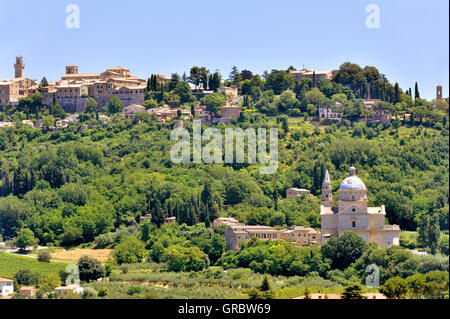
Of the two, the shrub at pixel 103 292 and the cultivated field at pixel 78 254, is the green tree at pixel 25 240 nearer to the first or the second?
the cultivated field at pixel 78 254

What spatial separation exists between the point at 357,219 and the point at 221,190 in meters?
8.78

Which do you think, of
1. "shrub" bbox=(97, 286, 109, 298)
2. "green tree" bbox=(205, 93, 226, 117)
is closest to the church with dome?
"shrub" bbox=(97, 286, 109, 298)

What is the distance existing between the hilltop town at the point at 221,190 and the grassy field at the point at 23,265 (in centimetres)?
11

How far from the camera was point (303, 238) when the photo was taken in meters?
43.4

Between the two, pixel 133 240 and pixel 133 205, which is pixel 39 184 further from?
pixel 133 240

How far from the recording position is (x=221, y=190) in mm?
50000

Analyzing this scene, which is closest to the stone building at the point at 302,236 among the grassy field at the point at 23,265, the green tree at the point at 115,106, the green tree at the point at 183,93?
the grassy field at the point at 23,265

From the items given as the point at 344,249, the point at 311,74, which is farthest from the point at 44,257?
the point at 311,74

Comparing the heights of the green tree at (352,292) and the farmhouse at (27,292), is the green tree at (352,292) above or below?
above

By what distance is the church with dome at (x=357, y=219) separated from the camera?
42688 mm

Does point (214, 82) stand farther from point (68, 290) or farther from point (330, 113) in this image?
point (68, 290)
